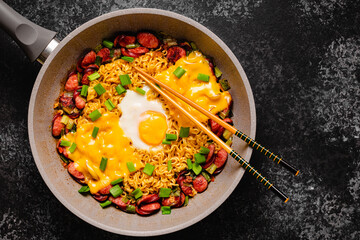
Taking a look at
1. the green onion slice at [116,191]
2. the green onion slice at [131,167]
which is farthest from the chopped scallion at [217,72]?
the green onion slice at [116,191]

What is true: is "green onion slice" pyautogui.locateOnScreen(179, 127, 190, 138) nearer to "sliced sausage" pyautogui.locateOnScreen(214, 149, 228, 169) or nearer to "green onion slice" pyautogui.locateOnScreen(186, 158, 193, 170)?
"green onion slice" pyautogui.locateOnScreen(186, 158, 193, 170)

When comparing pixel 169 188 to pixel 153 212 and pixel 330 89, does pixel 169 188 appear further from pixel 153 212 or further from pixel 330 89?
pixel 330 89

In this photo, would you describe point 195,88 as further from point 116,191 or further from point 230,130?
point 116,191

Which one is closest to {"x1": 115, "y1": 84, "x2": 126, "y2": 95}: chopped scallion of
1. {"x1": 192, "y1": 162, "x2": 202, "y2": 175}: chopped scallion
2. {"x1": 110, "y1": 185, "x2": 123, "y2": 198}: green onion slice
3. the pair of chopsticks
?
the pair of chopsticks

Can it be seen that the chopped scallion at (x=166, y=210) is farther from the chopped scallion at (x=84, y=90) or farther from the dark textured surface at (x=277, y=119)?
the chopped scallion at (x=84, y=90)

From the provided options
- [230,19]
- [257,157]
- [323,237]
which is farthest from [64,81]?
[323,237]

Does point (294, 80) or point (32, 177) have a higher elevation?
point (294, 80)
